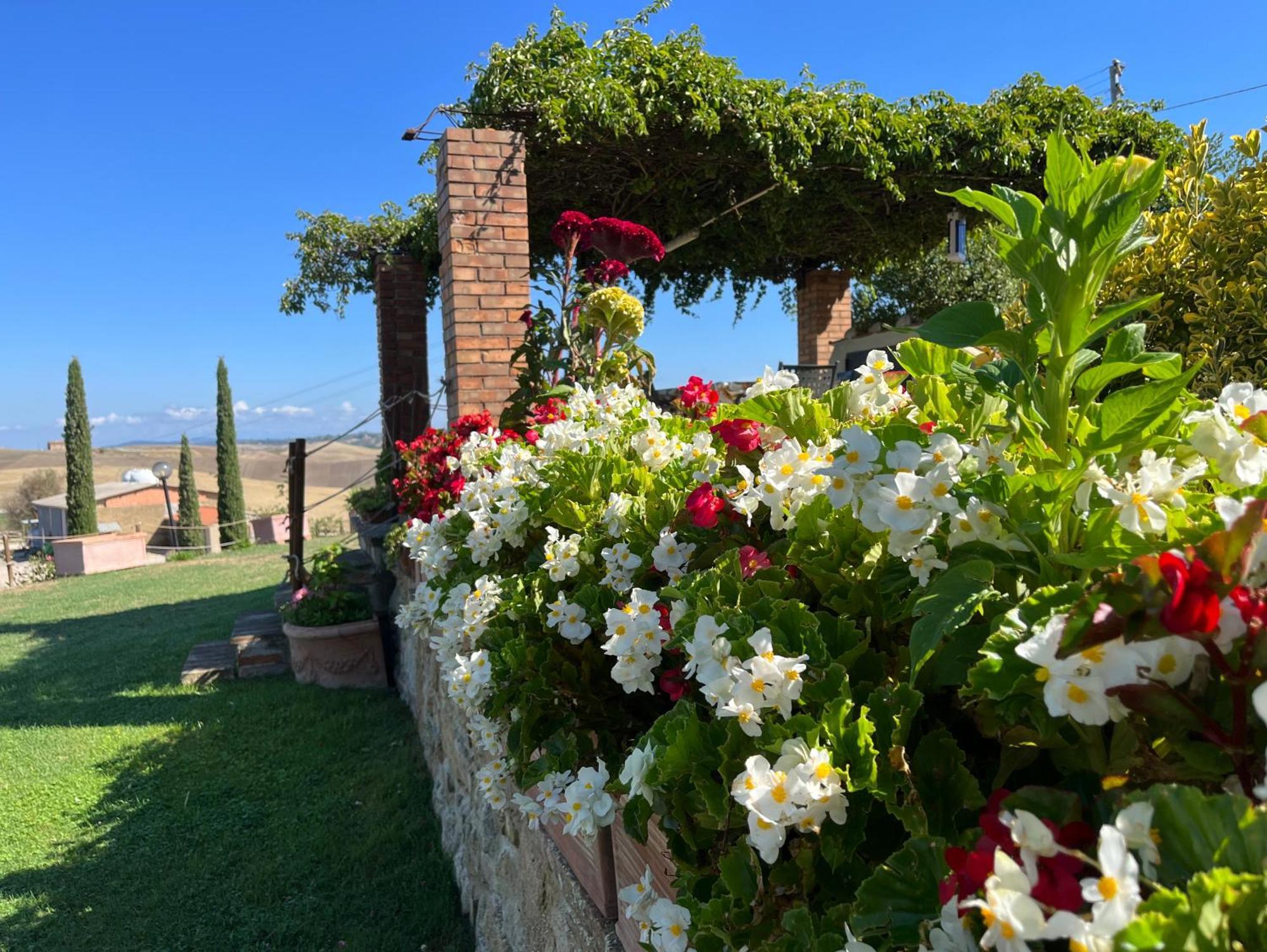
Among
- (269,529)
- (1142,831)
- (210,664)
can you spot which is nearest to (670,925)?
(1142,831)

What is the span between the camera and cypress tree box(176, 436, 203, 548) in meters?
20.5

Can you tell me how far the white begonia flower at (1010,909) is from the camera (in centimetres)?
48

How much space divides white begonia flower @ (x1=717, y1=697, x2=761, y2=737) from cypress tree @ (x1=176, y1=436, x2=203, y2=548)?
2234 cm

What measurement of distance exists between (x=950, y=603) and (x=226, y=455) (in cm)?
2224

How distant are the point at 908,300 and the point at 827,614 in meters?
14.6

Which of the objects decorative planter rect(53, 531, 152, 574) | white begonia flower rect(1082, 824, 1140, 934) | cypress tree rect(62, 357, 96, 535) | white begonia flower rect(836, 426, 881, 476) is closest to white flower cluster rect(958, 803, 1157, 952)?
white begonia flower rect(1082, 824, 1140, 934)

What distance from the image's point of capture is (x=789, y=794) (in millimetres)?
734

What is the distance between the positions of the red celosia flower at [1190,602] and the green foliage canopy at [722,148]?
4898 millimetres

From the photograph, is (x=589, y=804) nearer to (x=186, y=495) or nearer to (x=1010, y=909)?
(x=1010, y=909)

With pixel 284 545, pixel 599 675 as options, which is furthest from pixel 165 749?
pixel 284 545

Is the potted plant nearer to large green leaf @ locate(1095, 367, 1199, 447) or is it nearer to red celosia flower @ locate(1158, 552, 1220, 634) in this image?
large green leaf @ locate(1095, 367, 1199, 447)

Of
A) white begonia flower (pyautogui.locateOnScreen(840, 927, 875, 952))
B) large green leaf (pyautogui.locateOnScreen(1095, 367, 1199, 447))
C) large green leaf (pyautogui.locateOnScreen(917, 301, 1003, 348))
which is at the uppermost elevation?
large green leaf (pyautogui.locateOnScreen(917, 301, 1003, 348))


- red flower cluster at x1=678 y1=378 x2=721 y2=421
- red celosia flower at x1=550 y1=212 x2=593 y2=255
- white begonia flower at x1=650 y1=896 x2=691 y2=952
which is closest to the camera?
white begonia flower at x1=650 y1=896 x2=691 y2=952

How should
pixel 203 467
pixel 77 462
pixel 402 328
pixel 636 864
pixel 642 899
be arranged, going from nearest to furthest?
pixel 642 899
pixel 636 864
pixel 402 328
pixel 77 462
pixel 203 467
